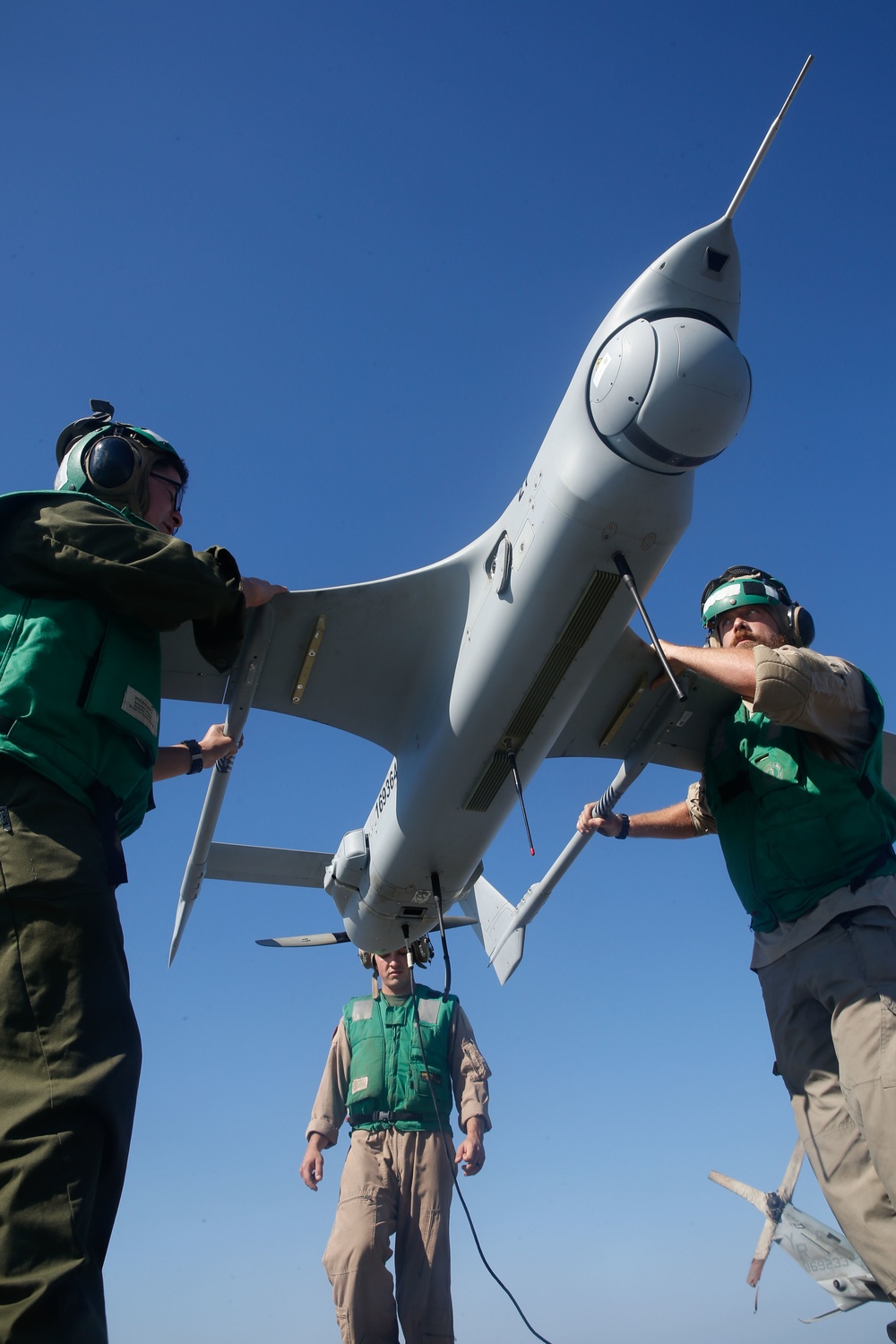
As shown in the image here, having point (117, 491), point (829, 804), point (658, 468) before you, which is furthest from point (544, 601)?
point (117, 491)

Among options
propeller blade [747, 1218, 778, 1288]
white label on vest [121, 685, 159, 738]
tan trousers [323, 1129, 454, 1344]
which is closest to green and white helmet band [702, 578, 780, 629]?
white label on vest [121, 685, 159, 738]

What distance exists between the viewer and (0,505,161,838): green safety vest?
2.55 m

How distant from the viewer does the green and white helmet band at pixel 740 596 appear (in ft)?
17.4

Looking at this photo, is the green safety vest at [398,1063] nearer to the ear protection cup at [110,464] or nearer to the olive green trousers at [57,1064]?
the olive green trousers at [57,1064]

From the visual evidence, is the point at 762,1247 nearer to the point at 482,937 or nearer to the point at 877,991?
the point at 482,937

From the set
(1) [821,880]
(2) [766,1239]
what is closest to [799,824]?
(1) [821,880]

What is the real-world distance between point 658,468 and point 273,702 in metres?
3.53

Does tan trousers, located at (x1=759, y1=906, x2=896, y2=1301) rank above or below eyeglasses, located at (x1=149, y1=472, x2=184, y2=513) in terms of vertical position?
below

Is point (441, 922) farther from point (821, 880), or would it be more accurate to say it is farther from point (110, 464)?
point (110, 464)

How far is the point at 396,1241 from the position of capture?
699 centimetres

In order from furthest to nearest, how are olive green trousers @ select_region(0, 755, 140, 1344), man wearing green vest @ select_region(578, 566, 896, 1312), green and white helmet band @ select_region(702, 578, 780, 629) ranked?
green and white helmet band @ select_region(702, 578, 780, 629) < man wearing green vest @ select_region(578, 566, 896, 1312) < olive green trousers @ select_region(0, 755, 140, 1344)

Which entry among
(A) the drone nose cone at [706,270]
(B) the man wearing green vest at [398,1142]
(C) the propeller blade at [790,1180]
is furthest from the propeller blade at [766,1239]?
(A) the drone nose cone at [706,270]

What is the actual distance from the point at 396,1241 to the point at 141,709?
576 cm

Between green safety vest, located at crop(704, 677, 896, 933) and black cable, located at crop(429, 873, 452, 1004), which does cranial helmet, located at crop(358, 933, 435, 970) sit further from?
green safety vest, located at crop(704, 677, 896, 933)
